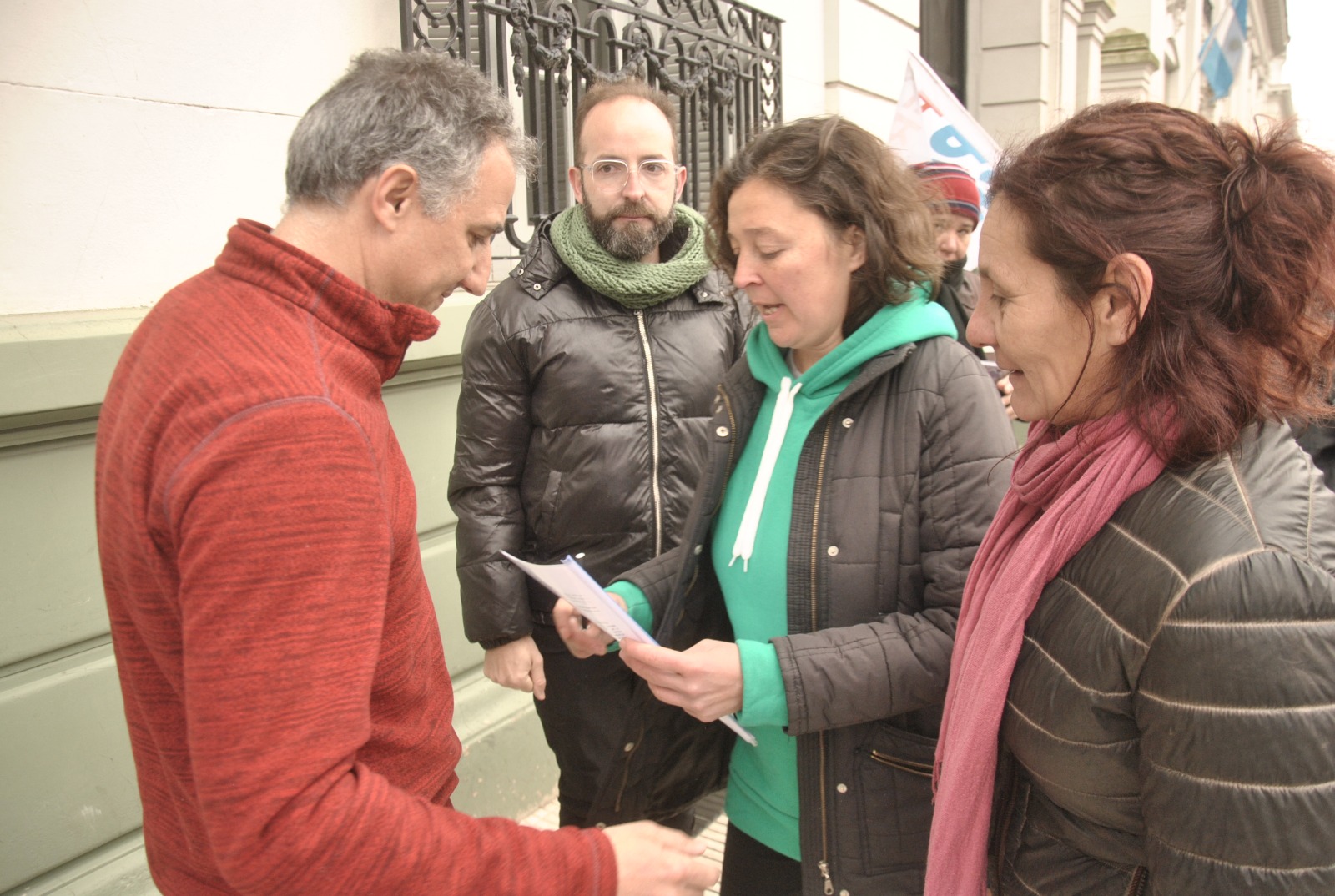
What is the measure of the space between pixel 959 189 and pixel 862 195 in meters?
2.74

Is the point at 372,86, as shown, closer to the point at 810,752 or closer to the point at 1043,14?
the point at 810,752

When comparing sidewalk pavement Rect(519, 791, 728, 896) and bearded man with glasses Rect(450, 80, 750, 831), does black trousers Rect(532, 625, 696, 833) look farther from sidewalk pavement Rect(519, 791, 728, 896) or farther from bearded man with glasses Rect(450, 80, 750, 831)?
sidewalk pavement Rect(519, 791, 728, 896)

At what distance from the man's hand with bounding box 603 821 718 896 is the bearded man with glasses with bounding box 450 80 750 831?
4.35 ft

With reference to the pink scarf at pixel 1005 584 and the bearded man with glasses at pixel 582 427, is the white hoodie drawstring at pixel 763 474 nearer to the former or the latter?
the pink scarf at pixel 1005 584

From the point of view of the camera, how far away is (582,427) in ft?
8.61

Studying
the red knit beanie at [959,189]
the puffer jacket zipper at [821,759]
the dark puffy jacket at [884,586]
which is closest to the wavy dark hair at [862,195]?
the dark puffy jacket at [884,586]

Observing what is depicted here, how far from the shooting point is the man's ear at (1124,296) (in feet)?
3.82

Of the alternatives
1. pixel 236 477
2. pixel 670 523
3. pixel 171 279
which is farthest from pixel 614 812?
pixel 171 279

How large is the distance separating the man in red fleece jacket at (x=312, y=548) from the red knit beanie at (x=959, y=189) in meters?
3.21

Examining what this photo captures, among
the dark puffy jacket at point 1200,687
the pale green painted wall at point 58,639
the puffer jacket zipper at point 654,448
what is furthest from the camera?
the puffer jacket zipper at point 654,448

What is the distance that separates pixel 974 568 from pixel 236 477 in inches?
40.8


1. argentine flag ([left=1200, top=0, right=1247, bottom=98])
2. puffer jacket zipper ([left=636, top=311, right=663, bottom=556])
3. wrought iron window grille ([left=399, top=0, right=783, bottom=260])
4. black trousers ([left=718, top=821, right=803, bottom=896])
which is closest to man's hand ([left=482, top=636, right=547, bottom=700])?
puffer jacket zipper ([left=636, top=311, right=663, bottom=556])

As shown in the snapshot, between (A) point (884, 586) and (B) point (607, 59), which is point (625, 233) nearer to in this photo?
(A) point (884, 586)

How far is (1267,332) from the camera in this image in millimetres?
1152
